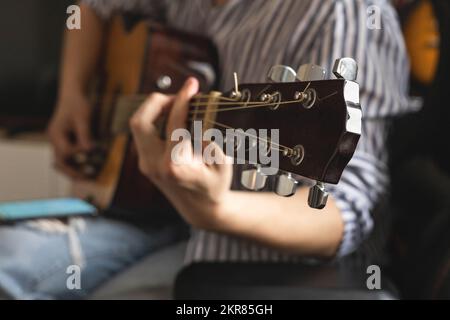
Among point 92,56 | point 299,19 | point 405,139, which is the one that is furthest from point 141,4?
point 405,139

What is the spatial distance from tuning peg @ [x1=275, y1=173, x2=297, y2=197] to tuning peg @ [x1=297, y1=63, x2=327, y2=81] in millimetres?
89

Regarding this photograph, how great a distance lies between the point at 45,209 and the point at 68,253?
5.2 inches

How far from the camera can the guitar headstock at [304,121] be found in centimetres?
43

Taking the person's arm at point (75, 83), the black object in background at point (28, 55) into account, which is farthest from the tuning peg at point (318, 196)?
the black object in background at point (28, 55)

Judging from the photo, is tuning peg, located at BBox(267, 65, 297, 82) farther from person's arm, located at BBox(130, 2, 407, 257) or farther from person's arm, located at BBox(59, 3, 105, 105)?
person's arm, located at BBox(59, 3, 105, 105)

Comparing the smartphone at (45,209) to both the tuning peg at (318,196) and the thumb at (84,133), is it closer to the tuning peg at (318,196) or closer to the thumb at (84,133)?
the thumb at (84,133)

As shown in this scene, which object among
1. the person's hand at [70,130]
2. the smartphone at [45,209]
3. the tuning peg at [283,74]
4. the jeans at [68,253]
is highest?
the tuning peg at [283,74]

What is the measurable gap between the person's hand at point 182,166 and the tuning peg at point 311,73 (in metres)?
0.14

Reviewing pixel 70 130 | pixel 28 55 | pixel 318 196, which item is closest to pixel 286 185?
pixel 318 196

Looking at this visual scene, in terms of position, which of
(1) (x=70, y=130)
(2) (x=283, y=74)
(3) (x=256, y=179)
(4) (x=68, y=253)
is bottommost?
(4) (x=68, y=253)

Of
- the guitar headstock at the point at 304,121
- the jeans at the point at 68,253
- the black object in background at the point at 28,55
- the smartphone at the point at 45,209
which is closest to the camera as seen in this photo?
the guitar headstock at the point at 304,121

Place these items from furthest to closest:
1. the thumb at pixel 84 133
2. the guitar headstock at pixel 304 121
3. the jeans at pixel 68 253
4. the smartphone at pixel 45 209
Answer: the thumb at pixel 84 133, the smartphone at pixel 45 209, the jeans at pixel 68 253, the guitar headstock at pixel 304 121

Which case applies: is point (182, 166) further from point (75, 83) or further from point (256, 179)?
point (75, 83)

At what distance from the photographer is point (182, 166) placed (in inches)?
24.1
